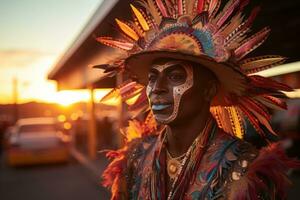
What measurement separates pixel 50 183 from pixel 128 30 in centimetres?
1100

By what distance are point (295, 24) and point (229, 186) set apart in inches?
239

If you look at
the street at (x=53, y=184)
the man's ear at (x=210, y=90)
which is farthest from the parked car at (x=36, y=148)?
A: the man's ear at (x=210, y=90)

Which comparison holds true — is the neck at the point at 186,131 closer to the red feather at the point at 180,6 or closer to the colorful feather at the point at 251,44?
the colorful feather at the point at 251,44

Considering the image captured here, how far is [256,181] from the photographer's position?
231cm

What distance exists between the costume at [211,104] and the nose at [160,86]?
0.18 ft

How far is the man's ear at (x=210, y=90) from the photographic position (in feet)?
9.01

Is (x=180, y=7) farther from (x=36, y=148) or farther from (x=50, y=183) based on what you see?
(x=36, y=148)

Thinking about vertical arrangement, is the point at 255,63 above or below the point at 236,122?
above

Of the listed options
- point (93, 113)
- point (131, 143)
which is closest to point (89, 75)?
point (93, 113)

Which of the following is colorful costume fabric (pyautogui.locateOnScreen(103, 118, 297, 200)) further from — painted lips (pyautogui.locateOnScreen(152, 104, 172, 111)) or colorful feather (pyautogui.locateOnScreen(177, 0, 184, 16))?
colorful feather (pyautogui.locateOnScreen(177, 0, 184, 16))

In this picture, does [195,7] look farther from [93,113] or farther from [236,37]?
[93,113]

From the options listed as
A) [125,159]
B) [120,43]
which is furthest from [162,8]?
[125,159]

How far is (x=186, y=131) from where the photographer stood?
275 cm

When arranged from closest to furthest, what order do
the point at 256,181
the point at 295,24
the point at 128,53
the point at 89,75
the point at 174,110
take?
1. the point at 256,181
2. the point at 174,110
3. the point at 128,53
4. the point at 295,24
5. the point at 89,75
